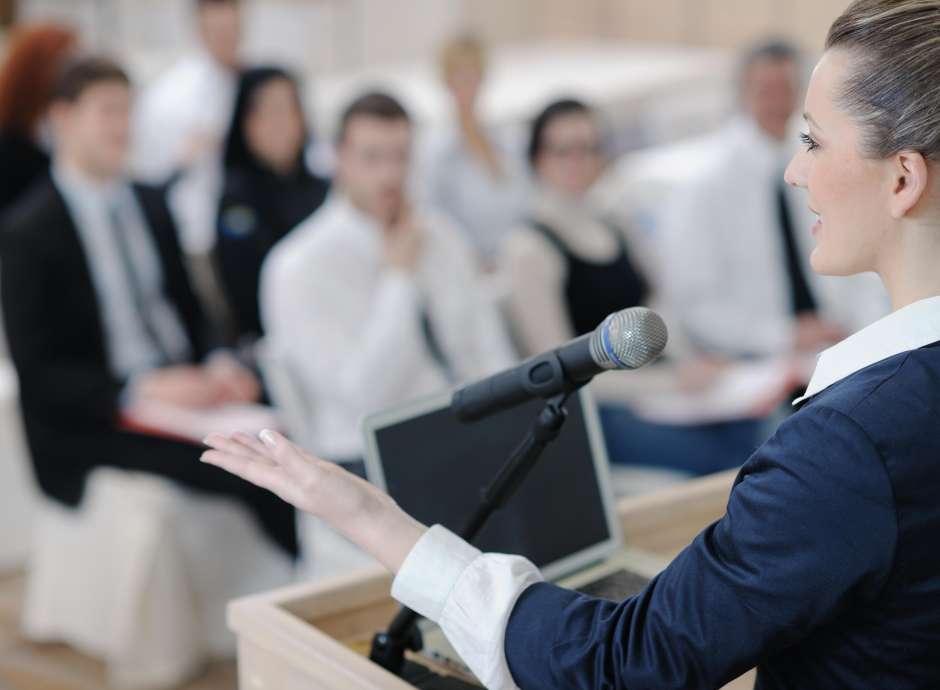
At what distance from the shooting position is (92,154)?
2.77 meters

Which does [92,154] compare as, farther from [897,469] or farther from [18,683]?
[897,469]

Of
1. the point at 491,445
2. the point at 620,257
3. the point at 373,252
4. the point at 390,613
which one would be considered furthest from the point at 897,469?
the point at 620,257

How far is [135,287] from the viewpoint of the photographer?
9.25ft

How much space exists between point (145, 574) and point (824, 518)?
1990 millimetres

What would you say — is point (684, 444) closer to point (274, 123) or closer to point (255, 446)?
point (274, 123)

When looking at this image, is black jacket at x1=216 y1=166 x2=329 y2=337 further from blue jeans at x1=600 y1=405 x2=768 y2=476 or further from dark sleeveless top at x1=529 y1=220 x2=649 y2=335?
blue jeans at x1=600 y1=405 x2=768 y2=476

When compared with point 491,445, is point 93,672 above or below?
below

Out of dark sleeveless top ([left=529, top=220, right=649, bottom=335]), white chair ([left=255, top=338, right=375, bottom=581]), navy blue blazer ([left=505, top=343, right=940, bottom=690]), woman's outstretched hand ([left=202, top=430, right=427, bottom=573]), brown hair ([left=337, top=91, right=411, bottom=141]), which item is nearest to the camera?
navy blue blazer ([left=505, top=343, right=940, bottom=690])

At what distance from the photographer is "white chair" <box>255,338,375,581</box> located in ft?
7.77

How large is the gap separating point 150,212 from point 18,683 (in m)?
1.04

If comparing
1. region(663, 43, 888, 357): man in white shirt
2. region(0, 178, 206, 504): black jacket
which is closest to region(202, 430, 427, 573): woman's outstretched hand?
region(0, 178, 206, 504): black jacket

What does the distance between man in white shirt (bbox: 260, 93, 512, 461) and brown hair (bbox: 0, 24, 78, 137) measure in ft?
3.31

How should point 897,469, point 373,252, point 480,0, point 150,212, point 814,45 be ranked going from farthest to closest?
point 480,0, point 814,45, point 150,212, point 373,252, point 897,469

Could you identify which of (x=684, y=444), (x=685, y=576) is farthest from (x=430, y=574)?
(x=684, y=444)
